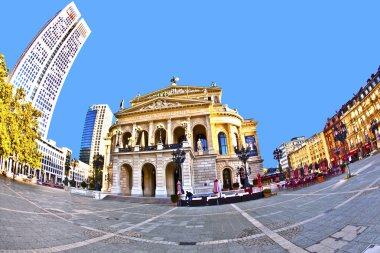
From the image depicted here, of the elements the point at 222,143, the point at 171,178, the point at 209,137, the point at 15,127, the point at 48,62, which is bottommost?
the point at 171,178

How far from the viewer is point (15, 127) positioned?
91.1 feet

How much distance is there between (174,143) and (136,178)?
11018 mm

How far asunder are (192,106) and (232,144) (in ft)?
36.7

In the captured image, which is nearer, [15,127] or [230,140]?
[15,127]

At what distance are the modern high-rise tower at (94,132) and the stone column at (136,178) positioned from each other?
148591 mm

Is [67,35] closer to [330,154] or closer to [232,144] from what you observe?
[232,144]

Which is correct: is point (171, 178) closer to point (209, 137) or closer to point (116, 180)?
point (116, 180)

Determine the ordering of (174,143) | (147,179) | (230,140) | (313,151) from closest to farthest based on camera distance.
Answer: (147,179) → (174,143) → (230,140) → (313,151)

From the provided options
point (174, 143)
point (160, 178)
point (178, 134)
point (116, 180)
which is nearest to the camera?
point (160, 178)

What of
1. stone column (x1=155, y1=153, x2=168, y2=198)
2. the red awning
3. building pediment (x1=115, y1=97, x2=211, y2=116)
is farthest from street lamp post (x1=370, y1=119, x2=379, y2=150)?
stone column (x1=155, y1=153, x2=168, y2=198)

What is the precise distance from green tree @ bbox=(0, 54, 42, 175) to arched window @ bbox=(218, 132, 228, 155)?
32.0 metres

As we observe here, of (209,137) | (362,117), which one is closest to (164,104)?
(209,137)

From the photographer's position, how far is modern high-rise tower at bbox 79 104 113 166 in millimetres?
166375

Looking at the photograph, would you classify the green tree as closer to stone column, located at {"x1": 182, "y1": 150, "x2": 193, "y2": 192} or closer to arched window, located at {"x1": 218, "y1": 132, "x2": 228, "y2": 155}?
stone column, located at {"x1": 182, "y1": 150, "x2": 193, "y2": 192}
